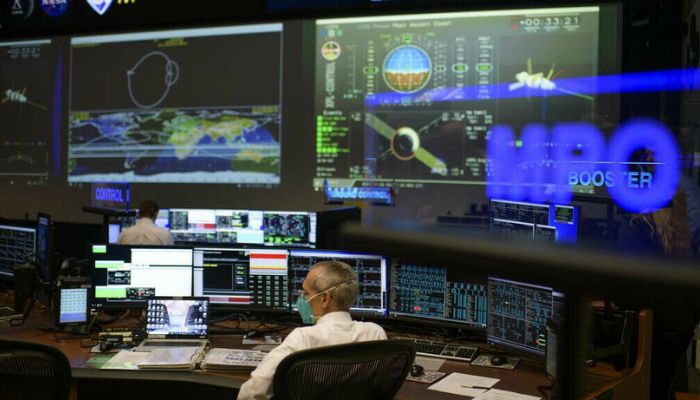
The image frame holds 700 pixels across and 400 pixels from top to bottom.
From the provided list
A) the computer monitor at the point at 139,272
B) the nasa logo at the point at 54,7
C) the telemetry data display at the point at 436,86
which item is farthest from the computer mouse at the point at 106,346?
the nasa logo at the point at 54,7

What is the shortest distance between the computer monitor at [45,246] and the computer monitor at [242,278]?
832 millimetres

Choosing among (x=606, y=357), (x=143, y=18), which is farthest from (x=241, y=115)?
(x=606, y=357)

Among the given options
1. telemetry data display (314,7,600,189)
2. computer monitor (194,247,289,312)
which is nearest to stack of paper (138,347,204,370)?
computer monitor (194,247,289,312)

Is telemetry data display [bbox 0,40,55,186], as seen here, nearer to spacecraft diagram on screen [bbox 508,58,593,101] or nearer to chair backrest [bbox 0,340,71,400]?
spacecraft diagram on screen [bbox 508,58,593,101]

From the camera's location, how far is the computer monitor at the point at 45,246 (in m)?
3.82

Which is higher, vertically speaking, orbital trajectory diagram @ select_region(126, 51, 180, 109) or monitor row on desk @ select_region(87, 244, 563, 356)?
orbital trajectory diagram @ select_region(126, 51, 180, 109)

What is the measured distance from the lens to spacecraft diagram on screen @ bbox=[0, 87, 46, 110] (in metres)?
7.07

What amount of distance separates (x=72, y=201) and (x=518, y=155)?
13.3 ft

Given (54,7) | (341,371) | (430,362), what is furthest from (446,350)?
(54,7)

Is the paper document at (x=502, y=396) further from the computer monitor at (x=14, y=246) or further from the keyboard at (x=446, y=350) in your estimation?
the computer monitor at (x=14, y=246)

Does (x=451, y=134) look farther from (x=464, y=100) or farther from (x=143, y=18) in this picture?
(x=143, y=18)

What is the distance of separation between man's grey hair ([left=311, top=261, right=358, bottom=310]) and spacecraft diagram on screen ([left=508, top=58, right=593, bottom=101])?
9.91 ft

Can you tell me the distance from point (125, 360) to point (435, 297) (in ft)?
4.39

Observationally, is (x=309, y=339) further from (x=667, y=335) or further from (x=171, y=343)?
(x=667, y=335)
